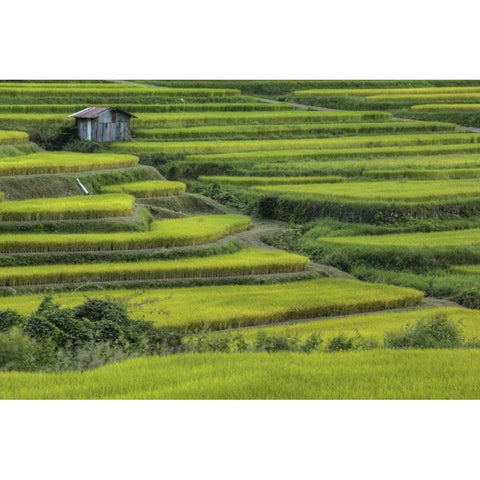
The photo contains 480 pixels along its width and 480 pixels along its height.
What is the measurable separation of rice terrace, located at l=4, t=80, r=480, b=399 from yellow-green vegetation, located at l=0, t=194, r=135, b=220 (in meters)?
0.05

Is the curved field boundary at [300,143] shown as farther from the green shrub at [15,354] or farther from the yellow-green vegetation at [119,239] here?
the green shrub at [15,354]

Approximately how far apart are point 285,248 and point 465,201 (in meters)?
5.51

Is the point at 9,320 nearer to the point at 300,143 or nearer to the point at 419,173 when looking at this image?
the point at 419,173

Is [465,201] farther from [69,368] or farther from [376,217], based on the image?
[69,368]

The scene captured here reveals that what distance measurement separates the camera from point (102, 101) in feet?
130

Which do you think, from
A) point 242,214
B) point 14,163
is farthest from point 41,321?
point 242,214

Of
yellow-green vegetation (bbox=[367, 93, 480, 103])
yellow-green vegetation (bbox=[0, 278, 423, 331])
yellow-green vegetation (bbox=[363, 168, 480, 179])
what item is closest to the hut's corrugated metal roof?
yellow-green vegetation (bbox=[363, 168, 480, 179])

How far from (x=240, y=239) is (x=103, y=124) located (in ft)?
40.0

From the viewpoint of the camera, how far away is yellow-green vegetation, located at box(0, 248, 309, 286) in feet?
65.4

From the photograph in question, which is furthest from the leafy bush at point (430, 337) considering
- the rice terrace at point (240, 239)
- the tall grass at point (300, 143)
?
the tall grass at point (300, 143)

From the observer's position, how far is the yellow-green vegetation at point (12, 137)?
31.5 m

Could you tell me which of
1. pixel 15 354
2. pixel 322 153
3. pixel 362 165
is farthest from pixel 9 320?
pixel 322 153

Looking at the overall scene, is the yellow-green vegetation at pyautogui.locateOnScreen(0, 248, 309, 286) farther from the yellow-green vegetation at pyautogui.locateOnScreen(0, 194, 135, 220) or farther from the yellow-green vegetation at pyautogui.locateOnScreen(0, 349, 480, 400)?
the yellow-green vegetation at pyautogui.locateOnScreen(0, 349, 480, 400)

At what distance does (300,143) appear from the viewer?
37531 millimetres
